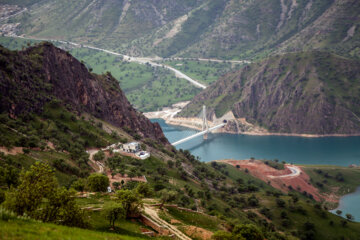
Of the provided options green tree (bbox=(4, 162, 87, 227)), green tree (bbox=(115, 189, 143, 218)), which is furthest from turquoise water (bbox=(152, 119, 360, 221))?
green tree (bbox=(4, 162, 87, 227))

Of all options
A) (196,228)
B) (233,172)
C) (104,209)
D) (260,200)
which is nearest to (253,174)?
(233,172)

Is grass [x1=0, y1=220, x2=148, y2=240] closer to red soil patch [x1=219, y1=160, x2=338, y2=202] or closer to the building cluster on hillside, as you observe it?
the building cluster on hillside

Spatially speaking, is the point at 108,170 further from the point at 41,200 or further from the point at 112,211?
the point at 41,200

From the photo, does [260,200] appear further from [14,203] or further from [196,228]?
[14,203]

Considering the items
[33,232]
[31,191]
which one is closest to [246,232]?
[31,191]

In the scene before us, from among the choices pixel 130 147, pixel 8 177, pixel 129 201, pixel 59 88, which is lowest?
pixel 130 147

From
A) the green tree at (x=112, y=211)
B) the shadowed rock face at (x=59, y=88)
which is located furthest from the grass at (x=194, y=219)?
the shadowed rock face at (x=59, y=88)
